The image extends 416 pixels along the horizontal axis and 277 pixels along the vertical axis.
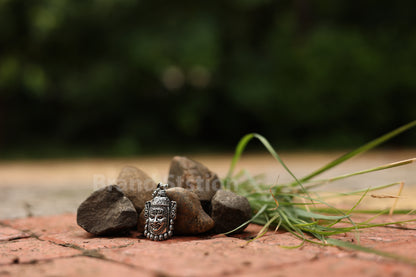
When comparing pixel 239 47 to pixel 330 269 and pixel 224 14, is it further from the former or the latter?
pixel 330 269

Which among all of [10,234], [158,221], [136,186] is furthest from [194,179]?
[10,234]

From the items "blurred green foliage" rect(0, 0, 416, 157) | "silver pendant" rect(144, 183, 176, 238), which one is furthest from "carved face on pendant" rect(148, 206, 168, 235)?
"blurred green foliage" rect(0, 0, 416, 157)

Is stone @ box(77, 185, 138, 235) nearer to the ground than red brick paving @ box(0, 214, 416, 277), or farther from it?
farther from it

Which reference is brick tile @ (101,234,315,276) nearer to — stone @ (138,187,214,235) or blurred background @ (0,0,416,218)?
stone @ (138,187,214,235)

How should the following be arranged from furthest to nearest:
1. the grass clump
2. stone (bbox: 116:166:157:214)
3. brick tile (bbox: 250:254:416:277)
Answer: stone (bbox: 116:166:157:214) < the grass clump < brick tile (bbox: 250:254:416:277)

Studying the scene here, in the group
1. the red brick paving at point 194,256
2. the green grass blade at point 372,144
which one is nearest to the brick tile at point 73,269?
the red brick paving at point 194,256

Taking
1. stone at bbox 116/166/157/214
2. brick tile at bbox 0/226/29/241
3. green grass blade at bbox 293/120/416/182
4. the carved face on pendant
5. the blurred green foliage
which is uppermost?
the blurred green foliage

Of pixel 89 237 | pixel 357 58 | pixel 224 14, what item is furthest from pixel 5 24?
pixel 89 237

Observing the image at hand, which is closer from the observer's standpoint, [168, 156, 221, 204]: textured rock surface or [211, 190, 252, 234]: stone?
[211, 190, 252, 234]: stone
